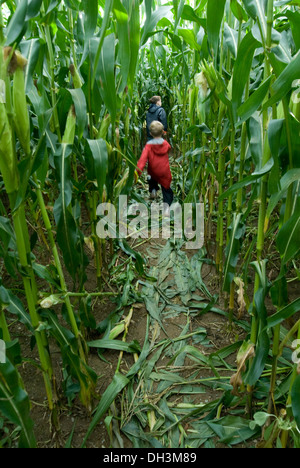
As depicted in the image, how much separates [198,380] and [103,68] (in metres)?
1.48

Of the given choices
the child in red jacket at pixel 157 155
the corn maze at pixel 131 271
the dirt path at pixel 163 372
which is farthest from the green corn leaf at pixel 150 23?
the child in red jacket at pixel 157 155

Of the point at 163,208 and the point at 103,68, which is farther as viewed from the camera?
the point at 163,208

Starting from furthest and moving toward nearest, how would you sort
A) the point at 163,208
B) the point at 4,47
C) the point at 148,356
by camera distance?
the point at 163,208 → the point at 148,356 → the point at 4,47

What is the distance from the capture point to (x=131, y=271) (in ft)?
8.55

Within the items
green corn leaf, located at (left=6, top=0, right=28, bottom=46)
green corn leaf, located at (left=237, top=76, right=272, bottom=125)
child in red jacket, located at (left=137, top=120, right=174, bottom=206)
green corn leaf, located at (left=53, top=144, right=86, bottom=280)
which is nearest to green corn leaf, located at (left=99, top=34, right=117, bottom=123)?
green corn leaf, located at (left=53, top=144, right=86, bottom=280)

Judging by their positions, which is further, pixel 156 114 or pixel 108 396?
pixel 156 114

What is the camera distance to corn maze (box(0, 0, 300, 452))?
1.09 m

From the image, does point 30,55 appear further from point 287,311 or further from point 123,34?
point 287,311

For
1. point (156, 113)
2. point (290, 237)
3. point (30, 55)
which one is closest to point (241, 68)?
point (290, 237)

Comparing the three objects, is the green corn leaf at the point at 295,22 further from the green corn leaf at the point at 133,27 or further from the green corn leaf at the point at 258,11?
the green corn leaf at the point at 133,27

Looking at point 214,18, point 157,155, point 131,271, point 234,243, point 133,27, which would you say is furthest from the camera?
point 157,155
